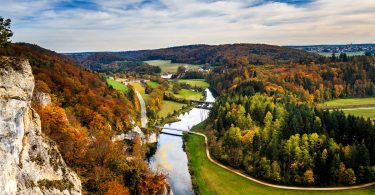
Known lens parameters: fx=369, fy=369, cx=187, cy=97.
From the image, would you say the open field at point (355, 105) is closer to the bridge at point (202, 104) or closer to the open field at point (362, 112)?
the open field at point (362, 112)

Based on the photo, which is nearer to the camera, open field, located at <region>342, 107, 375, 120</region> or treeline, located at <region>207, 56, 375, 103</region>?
open field, located at <region>342, 107, 375, 120</region>

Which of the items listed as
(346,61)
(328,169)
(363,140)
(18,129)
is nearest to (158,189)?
(18,129)

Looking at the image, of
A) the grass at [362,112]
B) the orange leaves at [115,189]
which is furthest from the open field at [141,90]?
the orange leaves at [115,189]

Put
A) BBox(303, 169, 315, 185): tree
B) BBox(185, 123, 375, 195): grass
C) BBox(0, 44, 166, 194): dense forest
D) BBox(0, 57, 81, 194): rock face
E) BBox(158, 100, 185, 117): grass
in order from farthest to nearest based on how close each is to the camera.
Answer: BBox(158, 100, 185, 117): grass, BBox(303, 169, 315, 185): tree, BBox(185, 123, 375, 195): grass, BBox(0, 44, 166, 194): dense forest, BBox(0, 57, 81, 194): rock face

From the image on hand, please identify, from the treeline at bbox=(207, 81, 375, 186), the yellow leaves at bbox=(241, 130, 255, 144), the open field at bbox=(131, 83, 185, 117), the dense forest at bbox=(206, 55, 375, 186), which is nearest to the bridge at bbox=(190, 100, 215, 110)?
the open field at bbox=(131, 83, 185, 117)

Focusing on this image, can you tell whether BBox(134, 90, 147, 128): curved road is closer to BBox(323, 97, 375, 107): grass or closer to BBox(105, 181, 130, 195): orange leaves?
BBox(105, 181, 130, 195): orange leaves

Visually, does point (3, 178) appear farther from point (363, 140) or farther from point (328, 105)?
point (328, 105)

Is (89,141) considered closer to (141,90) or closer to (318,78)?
(141,90)
